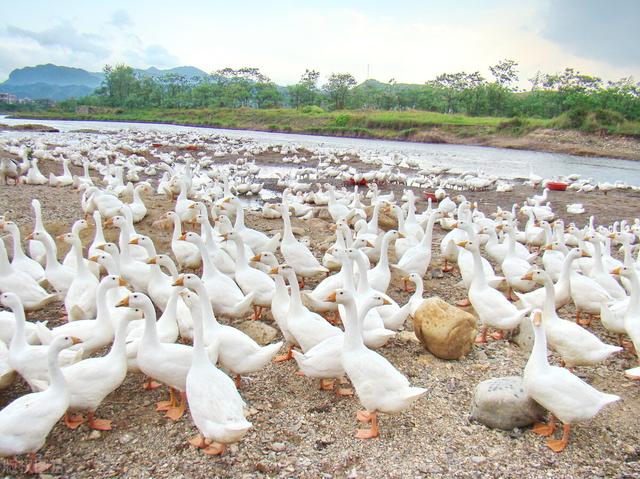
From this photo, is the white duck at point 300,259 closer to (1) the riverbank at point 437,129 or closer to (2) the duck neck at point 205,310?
(2) the duck neck at point 205,310

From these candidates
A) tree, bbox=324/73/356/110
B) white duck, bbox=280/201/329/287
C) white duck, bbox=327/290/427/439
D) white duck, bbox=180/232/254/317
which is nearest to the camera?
white duck, bbox=327/290/427/439

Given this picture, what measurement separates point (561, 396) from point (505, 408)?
551 mm

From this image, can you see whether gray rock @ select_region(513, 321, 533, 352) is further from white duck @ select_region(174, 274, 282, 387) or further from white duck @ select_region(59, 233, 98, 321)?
white duck @ select_region(59, 233, 98, 321)

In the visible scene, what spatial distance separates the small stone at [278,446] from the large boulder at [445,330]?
2.60 meters

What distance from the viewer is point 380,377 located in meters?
5.07

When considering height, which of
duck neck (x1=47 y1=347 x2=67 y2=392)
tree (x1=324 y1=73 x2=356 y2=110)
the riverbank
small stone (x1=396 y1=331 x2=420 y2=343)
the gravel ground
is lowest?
Answer: the gravel ground

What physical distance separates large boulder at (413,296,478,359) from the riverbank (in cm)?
4147

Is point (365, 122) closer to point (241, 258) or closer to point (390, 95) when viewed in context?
point (390, 95)

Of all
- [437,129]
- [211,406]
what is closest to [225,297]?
[211,406]

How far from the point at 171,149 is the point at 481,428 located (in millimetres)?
35027

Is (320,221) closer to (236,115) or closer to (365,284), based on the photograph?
(365,284)

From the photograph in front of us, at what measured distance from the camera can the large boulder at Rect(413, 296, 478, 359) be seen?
6445 millimetres

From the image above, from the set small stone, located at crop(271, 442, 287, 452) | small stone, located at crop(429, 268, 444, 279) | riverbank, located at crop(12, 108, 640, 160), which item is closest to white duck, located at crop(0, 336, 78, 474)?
small stone, located at crop(271, 442, 287, 452)

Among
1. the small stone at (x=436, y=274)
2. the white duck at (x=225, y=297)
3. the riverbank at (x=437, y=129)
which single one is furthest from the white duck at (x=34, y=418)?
the riverbank at (x=437, y=129)
